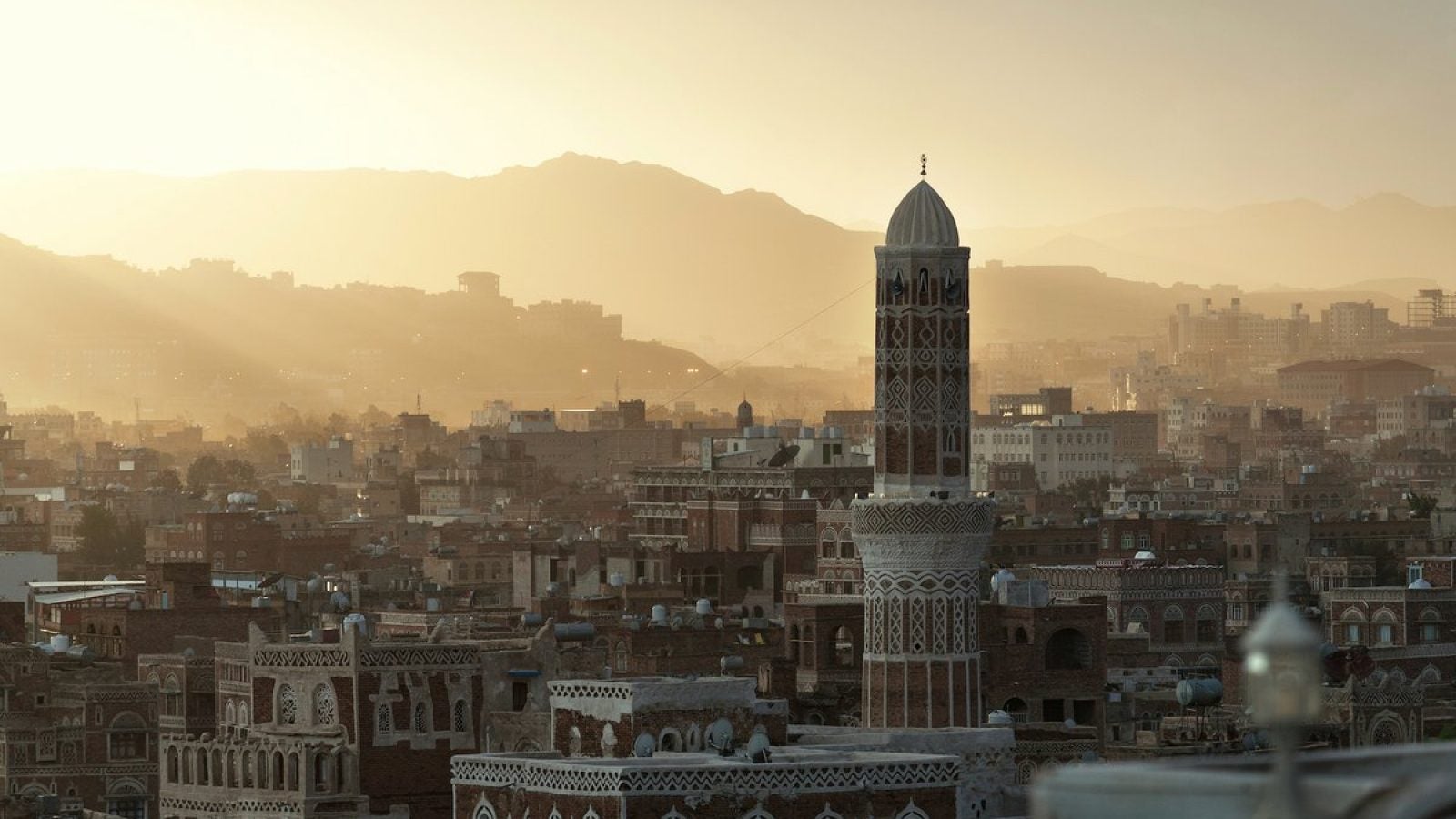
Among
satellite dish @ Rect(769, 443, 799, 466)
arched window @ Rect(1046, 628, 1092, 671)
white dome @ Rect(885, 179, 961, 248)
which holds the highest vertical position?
white dome @ Rect(885, 179, 961, 248)

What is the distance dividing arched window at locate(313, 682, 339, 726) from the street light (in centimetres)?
4509

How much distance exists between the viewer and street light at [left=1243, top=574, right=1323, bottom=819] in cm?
923

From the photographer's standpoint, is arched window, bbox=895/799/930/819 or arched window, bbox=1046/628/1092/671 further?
arched window, bbox=1046/628/1092/671

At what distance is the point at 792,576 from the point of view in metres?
98.8

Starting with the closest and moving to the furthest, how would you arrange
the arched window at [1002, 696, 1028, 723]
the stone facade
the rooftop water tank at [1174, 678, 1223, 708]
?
the stone facade < the rooftop water tank at [1174, 678, 1223, 708] < the arched window at [1002, 696, 1028, 723]

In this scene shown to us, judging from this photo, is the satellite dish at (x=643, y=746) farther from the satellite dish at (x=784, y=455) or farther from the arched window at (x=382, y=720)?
the satellite dish at (x=784, y=455)

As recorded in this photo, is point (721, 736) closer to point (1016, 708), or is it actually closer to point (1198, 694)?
point (1198, 694)

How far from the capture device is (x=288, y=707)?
55031 millimetres

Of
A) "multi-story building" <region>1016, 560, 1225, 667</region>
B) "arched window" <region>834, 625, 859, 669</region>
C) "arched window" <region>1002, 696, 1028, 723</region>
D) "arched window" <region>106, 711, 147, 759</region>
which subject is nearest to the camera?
"arched window" <region>1002, 696, 1028, 723</region>

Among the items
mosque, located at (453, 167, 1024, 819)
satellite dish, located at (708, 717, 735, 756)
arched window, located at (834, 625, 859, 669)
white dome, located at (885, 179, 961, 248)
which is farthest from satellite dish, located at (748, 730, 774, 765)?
arched window, located at (834, 625, 859, 669)

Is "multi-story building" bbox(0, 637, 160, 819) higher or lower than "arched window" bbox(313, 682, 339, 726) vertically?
lower

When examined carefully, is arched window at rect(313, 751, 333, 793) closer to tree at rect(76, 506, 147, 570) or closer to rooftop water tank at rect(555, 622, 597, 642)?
rooftop water tank at rect(555, 622, 597, 642)

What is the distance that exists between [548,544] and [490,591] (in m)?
2.19

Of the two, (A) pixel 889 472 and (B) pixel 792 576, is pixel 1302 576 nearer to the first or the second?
(B) pixel 792 576
